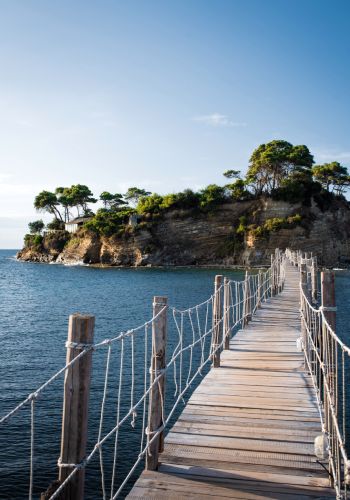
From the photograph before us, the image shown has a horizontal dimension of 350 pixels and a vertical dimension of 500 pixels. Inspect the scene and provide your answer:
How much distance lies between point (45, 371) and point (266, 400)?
33.9ft

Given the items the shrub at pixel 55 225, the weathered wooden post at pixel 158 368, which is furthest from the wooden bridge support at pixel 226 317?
the shrub at pixel 55 225

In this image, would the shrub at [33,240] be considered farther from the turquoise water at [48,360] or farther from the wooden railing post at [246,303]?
the wooden railing post at [246,303]

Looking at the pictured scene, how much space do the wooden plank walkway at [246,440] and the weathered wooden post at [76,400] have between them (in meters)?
1.12

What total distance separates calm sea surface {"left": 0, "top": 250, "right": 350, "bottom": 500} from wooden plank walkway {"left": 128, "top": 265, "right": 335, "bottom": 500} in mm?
3163

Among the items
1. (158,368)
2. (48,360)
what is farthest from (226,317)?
(48,360)

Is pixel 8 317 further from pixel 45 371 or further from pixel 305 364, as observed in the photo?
pixel 305 364

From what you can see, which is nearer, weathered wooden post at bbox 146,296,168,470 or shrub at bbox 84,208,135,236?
weathered wooden post at bbox 146,296,168,470

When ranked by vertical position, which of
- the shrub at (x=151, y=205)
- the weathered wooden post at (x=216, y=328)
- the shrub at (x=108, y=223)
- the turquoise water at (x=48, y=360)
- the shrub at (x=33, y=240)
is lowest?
the turquoise water at (x=48, y=360)

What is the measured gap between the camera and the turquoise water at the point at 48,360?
862 centimetres

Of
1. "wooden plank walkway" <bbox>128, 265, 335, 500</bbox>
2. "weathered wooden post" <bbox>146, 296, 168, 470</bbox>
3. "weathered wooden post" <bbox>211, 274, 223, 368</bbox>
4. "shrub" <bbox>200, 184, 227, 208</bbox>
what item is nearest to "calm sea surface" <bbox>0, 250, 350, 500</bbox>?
"weathered wooden post" <bbox>211, 274, 223, 368</bbox>

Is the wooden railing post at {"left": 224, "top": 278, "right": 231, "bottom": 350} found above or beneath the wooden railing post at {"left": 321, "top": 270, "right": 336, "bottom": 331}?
beneath

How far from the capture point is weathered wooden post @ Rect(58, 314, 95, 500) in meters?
2.97

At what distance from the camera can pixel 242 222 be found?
71.4m

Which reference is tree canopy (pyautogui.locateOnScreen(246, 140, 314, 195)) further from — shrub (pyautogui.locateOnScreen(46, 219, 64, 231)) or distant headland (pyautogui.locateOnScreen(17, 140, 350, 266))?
shrub (pyautogui.locateOnScreen(46, 219, 64, 231))
